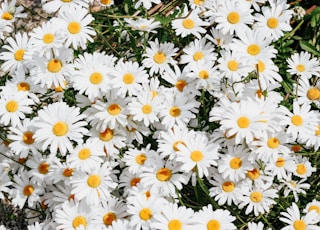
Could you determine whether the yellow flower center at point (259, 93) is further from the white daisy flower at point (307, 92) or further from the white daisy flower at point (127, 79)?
the white daisy flower at point (127, 79)

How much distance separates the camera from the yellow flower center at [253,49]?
89.3 inches

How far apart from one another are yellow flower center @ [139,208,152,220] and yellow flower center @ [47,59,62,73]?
1.90 feet

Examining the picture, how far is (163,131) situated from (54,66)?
1.46 feet

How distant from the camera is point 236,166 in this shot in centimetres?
211

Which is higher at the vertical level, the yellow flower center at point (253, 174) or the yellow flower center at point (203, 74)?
the yellow flower center at point (203, 74)

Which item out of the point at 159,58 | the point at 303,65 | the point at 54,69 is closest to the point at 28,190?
the point at 54,69

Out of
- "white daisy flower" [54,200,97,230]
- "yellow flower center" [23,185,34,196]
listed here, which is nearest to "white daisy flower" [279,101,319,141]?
"white daisy flower" [54,200,97,230]

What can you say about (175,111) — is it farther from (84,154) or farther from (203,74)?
(84,154)

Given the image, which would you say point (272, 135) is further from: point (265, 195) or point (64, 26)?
point (64, 26)

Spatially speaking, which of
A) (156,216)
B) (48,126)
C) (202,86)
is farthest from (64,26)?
Answer: (156,216)

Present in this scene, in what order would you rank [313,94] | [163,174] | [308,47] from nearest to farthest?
[163,174] < [313,94] < [308,47]

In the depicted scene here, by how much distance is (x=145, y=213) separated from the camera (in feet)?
6.88

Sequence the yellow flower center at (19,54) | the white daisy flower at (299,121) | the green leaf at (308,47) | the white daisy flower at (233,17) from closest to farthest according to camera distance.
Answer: the white daisy flower at (299,121)
the white daisy flower at (233,17)
the yellow flower center at (19,54)
the green leaf at (308,47)

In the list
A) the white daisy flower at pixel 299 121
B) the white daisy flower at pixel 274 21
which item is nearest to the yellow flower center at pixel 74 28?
the white daisy flower at pixel 274 21
